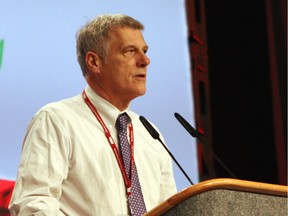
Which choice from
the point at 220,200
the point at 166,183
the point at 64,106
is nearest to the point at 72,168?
the point at 64,106

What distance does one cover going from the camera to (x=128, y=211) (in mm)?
1906

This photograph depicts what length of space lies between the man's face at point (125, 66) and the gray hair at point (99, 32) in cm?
2

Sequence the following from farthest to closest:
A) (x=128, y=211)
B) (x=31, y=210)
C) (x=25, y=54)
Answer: (x=25, y=54)
(x=128, y=211)
(x=31, y=210)

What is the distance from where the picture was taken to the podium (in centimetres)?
124

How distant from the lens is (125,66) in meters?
2.18

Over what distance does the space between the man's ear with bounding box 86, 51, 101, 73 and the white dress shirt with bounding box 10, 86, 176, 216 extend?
0.46ft

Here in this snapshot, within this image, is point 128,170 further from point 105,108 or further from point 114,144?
point 105,108

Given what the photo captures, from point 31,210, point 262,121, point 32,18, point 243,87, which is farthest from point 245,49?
point 31,210

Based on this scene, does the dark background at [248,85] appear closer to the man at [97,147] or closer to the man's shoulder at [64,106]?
the man at [97,147]

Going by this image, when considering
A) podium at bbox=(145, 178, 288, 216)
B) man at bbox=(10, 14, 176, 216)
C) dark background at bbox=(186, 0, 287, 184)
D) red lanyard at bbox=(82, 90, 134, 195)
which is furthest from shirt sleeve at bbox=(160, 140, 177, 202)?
dark background at bbox=(186, 0, 287, 184)

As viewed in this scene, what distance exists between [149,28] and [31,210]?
4.48 ft

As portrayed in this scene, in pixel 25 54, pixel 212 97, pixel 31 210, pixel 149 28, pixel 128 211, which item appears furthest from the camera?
pixel 212 97

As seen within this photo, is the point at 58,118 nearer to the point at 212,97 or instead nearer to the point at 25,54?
the point at 25,54

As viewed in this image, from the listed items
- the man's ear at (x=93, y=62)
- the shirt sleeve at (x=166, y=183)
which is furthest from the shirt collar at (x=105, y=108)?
the shirt sleeve at (x=166, y=183)
